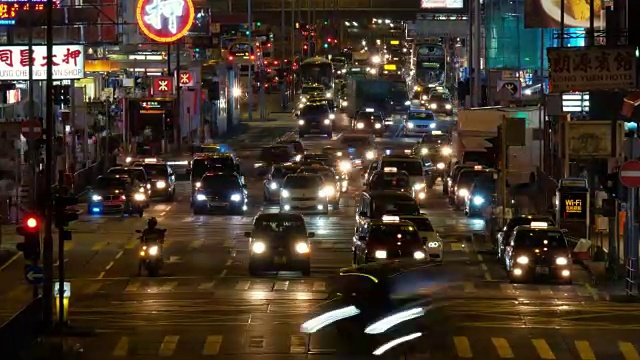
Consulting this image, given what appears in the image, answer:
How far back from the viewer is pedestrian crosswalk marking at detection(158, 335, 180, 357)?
22141 mm

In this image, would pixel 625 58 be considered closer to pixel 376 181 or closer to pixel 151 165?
pixel 376 181

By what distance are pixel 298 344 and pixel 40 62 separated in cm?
3656

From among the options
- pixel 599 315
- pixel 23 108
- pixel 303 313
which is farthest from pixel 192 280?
pixel 23 108

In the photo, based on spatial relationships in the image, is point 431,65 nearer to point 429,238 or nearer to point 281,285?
point 429,238

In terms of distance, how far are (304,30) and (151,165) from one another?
4251 inches

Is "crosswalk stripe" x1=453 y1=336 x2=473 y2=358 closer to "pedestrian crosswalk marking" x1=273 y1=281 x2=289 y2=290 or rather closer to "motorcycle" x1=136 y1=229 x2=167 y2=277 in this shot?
"pedestrian crosswalk marking" x1=273 y1=281 x2=289 y2=290

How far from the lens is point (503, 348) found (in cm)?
2261

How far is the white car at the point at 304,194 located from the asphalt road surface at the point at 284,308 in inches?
198

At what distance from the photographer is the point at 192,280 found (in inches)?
1309

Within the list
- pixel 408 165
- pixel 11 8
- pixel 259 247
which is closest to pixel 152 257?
pixel 259 247

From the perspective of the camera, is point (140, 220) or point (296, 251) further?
point (140, 220)

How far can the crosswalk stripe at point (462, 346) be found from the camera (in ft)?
72.0

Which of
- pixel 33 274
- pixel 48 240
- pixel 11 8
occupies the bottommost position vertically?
pixel 33 274

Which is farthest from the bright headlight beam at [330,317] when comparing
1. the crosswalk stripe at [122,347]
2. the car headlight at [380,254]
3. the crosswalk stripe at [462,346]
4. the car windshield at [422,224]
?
the car windshield at [422,224]
